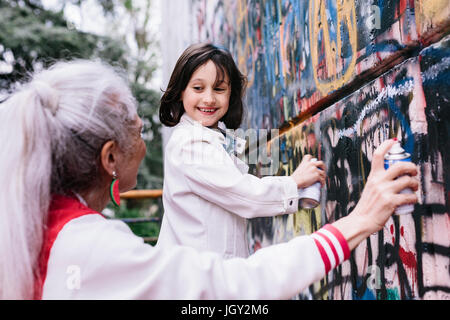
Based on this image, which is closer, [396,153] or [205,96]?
[396,153]

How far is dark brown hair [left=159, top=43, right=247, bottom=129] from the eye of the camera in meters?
2.44

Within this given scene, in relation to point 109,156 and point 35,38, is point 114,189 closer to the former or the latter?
point 109,156

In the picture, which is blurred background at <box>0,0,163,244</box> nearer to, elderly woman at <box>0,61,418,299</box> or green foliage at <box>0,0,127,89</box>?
green foliage at <box>0,0,127,89</box>

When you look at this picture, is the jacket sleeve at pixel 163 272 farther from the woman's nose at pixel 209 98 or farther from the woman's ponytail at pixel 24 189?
the woman's nose at pixel 209 98

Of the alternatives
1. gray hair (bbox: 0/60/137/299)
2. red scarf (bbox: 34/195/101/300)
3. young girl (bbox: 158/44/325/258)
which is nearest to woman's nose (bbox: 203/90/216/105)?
young girl (bbox: 158/44/325/258)

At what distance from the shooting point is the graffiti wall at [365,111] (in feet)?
5.45

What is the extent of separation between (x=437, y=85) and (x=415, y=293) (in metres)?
0.82

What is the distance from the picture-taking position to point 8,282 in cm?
137

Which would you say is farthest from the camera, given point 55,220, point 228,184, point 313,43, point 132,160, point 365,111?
point 313,43

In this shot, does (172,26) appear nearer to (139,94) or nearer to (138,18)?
(139,94)

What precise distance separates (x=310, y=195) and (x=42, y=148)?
1149 mm

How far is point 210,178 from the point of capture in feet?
6.59

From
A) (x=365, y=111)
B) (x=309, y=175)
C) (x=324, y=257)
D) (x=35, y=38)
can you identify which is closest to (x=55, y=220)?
(x=324, y=257)

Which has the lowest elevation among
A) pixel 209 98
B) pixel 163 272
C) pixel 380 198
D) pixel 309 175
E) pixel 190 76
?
pixel 163 272
